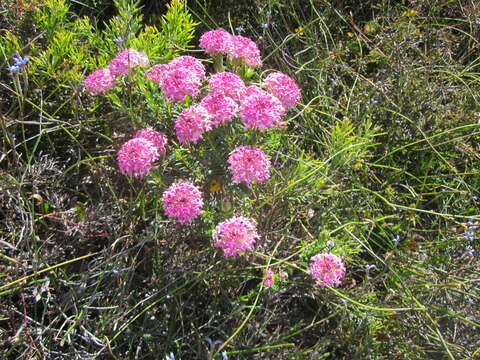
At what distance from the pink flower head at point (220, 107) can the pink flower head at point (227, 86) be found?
54 mm

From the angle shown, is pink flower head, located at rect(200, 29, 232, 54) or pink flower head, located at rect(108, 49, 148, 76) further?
pink flower head, located at rect(200, 29, 232, 54)

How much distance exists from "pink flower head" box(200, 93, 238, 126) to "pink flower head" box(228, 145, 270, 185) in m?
0.12

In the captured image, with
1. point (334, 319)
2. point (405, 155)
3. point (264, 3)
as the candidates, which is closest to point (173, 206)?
point (334, 319)

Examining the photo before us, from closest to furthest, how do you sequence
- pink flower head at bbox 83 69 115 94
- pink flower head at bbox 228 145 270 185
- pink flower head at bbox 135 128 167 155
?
pink flower head at bbox 228 145 270 185, pink flower head at bbox 135 128 167 155, pink flower head at bbox 83 69 115 94

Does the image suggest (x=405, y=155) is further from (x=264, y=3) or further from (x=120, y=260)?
(x=120, y=260)

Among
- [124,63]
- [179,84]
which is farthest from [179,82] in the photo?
[124,63]

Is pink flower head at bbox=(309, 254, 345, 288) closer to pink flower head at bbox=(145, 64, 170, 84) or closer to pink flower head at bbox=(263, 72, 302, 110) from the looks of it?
pink flower head at bbox=(263, 72, 302, 110)

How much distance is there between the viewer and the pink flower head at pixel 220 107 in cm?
144

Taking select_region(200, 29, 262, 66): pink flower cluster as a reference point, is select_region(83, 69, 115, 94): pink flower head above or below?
below

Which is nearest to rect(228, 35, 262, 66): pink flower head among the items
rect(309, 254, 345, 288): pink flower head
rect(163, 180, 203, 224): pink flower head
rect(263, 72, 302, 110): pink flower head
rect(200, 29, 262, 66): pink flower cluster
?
rect(200, 29, 262, 66): pink flower cluster

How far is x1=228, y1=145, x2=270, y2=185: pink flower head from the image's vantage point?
1.42m

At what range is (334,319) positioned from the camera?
1.82m

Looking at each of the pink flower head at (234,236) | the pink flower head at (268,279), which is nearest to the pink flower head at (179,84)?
the pink flower head at (234,236)

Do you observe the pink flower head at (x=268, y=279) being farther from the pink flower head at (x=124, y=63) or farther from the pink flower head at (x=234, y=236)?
the pink flower head at (x=124, y=63)
